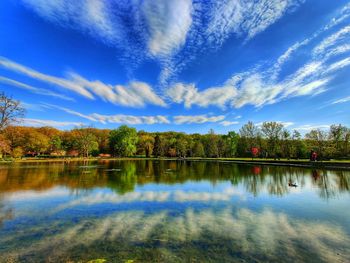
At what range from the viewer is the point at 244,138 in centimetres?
7719

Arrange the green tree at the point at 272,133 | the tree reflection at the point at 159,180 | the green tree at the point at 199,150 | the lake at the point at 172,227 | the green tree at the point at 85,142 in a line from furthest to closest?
the green tree at the point at 199,150 → the green tree at the point at 85,142 → the green tree at the point at 272,133 → the tree reflection at the point at 159,180 → the lake at the point at 172,227

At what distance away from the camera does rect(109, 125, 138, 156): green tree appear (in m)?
86.1

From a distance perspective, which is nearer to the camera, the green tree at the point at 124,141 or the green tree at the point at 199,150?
the green tree at the point at 124,141

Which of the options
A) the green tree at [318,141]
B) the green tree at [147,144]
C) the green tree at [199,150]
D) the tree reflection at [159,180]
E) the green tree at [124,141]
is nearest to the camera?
the tree reflection at [159,180]

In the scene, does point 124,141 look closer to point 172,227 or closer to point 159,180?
point 159,180

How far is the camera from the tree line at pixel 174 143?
169ft

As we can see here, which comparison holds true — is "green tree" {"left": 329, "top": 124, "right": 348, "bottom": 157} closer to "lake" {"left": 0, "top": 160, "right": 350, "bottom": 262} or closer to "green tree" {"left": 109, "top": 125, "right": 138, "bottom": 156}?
"lake" {"left": 0, "top": 160, "right": 350, "bottom": 262}

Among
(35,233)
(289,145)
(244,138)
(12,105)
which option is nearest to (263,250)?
(35,233)

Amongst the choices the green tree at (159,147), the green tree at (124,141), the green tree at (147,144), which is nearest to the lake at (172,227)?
the green tree at (124,141)

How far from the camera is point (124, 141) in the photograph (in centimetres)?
8588

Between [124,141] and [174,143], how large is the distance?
86.0ft

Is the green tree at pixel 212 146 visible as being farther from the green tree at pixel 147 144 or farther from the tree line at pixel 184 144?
the green tree at pixel 147 144

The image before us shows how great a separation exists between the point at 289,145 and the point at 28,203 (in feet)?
211

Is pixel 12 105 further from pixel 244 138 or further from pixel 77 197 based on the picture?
pixel 244 138
